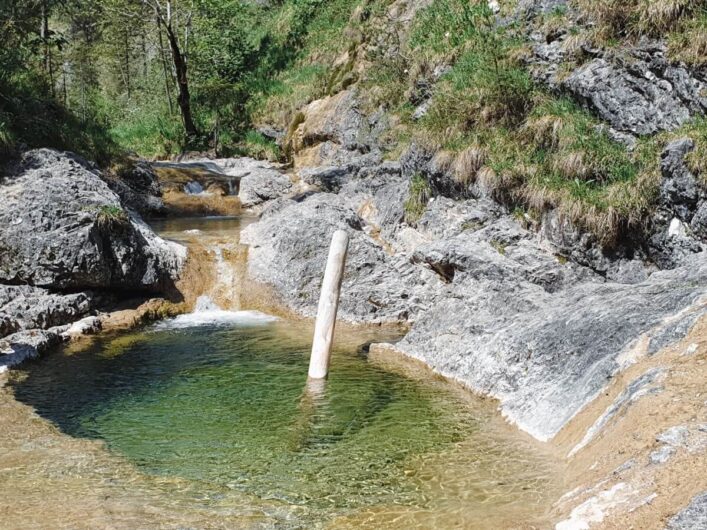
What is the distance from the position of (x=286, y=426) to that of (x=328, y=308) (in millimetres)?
1947

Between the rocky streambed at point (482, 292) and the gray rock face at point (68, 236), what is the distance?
1.2 inches

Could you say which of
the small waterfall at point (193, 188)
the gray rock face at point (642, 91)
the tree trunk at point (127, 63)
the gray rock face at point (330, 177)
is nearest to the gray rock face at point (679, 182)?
the gray rock face at point (642, 91)

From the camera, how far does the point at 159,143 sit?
28109 mm

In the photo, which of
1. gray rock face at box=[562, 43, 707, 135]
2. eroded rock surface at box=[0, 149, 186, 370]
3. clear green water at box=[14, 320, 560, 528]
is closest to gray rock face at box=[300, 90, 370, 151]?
gray rock face at box=[562, 43, 707, 135]

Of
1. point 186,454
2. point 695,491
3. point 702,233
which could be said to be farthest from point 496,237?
point 695,491

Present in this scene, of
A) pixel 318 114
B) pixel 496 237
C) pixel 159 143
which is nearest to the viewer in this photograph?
pixel 496 237

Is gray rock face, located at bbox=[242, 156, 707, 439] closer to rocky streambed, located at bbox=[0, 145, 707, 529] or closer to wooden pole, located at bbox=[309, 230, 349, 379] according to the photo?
rocky streambed, located at bbox=[0, 145, 707, 529]

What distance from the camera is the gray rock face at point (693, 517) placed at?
3.94 meters

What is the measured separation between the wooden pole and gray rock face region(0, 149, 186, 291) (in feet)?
17.9

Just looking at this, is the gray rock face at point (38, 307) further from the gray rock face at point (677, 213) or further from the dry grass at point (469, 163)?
the gray rock face at point (677, 213)

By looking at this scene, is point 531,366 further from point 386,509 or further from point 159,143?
point 159,143

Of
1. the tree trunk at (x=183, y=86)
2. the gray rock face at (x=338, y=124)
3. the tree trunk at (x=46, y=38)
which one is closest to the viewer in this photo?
the tree trunk at (x=46, y=38)

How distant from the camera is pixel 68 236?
40.2 ft

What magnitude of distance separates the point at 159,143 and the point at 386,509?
2524 cm
